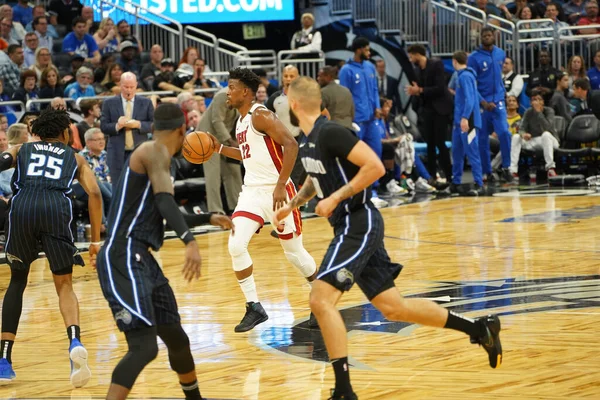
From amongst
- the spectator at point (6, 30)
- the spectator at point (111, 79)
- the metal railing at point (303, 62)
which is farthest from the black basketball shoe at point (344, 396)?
the metal railing at point (303, 62)

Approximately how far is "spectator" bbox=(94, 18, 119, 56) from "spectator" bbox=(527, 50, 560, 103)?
7734mm

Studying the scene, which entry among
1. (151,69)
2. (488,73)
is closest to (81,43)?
(151,69)

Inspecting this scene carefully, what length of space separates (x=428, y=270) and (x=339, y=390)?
486 centimetres

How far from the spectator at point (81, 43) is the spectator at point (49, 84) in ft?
8.03

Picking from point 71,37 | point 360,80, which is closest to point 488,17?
point 360,80

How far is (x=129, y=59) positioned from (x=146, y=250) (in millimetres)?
13129

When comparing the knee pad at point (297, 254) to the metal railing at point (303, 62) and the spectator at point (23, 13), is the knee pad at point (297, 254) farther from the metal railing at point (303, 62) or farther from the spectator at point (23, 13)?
the spectator at point (23, 13)

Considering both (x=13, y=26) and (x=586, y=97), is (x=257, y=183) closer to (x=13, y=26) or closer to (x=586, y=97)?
(x=13, y=26)

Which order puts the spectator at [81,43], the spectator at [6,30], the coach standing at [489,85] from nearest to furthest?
the spectator at [6,30] → the coach standing at [489,85] → the spectator at [81,43]

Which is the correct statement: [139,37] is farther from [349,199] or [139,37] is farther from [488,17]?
[349,199]

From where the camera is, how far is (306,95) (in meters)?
6.27

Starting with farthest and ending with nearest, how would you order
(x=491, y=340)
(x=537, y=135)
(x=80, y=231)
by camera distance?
(x=537, y=135) → (x=80, y=231) → (x=491, y=340)

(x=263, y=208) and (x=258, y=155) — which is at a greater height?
(x=258, y=155)

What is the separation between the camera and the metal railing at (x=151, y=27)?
66.4ft
